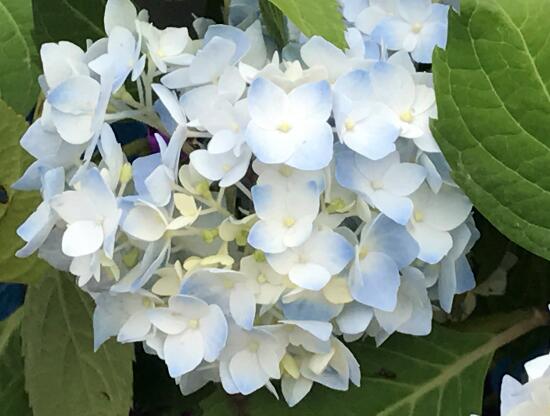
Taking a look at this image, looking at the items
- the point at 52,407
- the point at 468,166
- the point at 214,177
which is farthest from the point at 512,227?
the point at 52,407

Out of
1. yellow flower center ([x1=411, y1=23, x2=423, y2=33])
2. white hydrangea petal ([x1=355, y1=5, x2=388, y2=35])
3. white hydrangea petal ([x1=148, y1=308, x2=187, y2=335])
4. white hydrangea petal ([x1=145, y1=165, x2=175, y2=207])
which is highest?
yellow flower center ([x1=411, y1=23, x2=423, y2=33])

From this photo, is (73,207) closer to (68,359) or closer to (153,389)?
(68,359)

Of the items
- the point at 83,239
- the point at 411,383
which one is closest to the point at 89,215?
the point at 83,239

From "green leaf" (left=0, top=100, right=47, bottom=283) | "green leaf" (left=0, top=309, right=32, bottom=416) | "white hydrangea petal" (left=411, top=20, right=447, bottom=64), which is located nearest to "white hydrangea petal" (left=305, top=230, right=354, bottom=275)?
"white hydrangea petal" (left=411, top=20, right=447, bottom=64)

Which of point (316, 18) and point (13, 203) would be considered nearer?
point (316, 18)

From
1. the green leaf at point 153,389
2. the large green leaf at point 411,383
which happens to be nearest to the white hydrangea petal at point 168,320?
the large green leaf at point 411,383

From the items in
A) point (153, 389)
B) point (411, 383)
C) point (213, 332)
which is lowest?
point (153, 389)

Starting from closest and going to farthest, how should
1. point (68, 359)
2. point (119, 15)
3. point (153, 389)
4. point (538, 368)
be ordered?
1. point (538, 368)
2. point (119, 15)
3. point (68, 359)
4. point (153, 389)

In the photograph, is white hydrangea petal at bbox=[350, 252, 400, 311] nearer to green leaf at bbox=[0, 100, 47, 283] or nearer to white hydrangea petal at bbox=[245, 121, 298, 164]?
white hydrangea petal at bbox=[245, 121, 298, 164]
